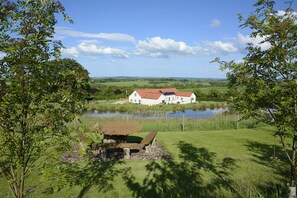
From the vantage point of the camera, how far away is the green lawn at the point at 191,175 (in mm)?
7703

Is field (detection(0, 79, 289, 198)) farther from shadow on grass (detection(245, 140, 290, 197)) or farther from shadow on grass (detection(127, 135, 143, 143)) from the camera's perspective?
shadow on grass (detection(127, 135, 143, 143))

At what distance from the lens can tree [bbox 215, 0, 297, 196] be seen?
17.6 feet

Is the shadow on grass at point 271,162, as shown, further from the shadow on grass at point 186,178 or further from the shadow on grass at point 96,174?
the shadow on grass at point 96,174

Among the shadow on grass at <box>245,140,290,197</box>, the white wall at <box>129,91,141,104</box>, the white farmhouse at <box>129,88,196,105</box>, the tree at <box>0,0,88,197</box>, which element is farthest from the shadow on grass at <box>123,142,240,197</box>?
the white wall at <box>129,91,141,104</box>

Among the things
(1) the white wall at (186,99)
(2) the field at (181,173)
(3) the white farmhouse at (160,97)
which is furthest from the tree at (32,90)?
(1) the white wall at (186,99)

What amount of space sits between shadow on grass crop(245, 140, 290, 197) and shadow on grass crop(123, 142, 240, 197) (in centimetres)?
108

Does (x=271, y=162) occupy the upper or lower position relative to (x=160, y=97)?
upper

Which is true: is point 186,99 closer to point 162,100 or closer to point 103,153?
point 162,100

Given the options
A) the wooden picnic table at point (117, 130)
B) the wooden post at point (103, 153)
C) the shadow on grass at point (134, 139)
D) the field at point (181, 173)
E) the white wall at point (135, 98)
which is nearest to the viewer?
the field at point (181, 173)

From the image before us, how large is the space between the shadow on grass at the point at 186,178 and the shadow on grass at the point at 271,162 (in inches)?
42.7

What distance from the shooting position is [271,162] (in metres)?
10.5

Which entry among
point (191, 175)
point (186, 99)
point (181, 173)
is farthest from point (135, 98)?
point (191, 175)

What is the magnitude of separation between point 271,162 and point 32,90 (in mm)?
10166

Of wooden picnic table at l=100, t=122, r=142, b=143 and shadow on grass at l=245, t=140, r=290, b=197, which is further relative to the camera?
wooden picnic table at l=100, t=122, r=142, b=143
